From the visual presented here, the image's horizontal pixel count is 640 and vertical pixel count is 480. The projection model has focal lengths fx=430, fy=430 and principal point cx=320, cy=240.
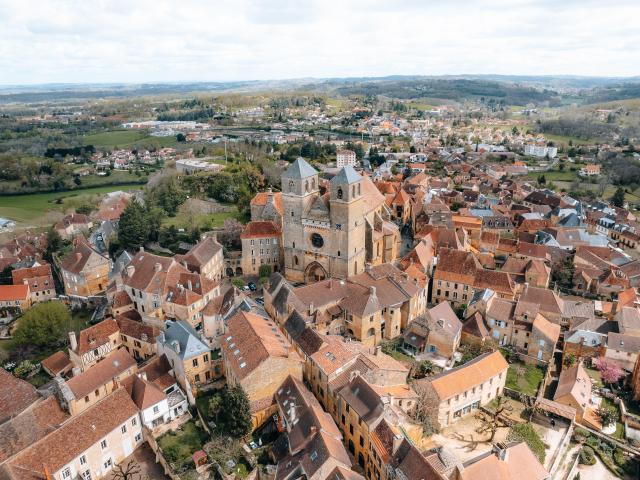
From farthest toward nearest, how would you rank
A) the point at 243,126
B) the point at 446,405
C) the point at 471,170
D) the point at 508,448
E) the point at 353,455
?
the point at 243,126
the point at 471,170
the point at 446,405
the point at 353,455
the point at 508,448

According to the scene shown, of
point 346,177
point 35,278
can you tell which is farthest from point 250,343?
point 35,278

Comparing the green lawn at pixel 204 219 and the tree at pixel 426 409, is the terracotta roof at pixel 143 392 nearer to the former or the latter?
the tree at pixel 426 409

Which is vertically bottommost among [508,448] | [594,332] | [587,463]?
[587,463]

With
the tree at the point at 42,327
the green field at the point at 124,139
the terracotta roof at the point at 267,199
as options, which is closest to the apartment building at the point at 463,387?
the terracotta roof at the point at 267,199

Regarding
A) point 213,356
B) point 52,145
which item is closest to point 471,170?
point 213,356

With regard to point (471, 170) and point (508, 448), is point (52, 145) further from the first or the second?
point (508, 448)

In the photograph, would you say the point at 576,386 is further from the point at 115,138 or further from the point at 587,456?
the point at 115,138

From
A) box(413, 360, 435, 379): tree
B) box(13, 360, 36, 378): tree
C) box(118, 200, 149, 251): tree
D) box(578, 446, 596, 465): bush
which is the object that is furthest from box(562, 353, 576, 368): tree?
box(118, 200, 149, 251): tree

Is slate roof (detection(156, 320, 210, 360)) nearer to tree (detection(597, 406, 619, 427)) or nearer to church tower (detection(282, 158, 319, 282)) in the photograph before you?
church tower (detection(282, 158, 319, 282))
